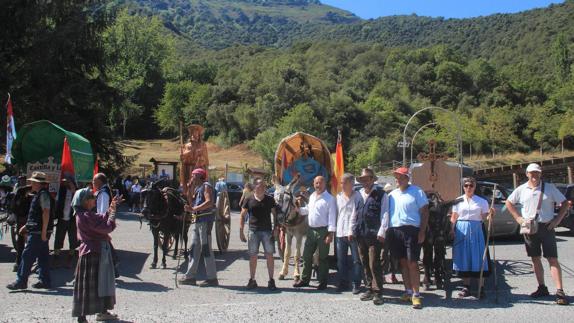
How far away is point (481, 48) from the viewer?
147375 mm

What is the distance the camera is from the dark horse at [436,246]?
929 centimetres

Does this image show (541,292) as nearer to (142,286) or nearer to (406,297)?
(406,297)

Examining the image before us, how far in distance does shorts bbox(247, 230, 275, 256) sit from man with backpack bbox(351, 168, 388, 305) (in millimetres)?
1467

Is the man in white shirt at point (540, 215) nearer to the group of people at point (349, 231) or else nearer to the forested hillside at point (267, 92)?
the group of people at point (349, 231)

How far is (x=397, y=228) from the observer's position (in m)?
7.88

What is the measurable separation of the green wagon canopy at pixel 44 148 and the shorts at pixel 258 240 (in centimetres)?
455

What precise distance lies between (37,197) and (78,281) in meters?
2.48

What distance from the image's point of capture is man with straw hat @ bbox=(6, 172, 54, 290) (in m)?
8.53

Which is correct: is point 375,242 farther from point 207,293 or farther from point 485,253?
point 207,293

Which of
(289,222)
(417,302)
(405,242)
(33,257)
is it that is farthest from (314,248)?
(33,257)

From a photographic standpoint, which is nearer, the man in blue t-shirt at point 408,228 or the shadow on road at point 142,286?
the man in blue t-shirt at point 408,228

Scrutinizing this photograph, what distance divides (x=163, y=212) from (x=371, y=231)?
4664mm

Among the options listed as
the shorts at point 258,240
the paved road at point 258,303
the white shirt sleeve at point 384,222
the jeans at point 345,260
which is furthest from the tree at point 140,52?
the white shirt sleeve at point 384,222

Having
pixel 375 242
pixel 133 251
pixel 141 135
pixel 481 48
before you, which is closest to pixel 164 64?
pixel 141 135
